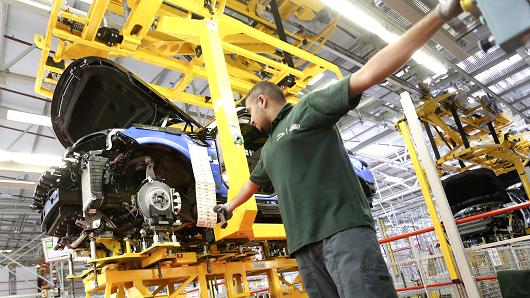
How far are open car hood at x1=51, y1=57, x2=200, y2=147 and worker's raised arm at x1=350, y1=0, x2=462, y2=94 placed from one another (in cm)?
280

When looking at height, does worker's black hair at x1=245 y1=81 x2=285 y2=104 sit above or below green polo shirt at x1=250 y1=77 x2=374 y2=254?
above

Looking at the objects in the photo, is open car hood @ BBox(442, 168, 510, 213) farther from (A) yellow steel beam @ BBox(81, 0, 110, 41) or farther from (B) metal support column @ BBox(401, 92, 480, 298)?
(A) yellow steel beam @ BBox(81, 0, 110, 41)

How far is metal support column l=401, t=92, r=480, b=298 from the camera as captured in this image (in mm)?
4115

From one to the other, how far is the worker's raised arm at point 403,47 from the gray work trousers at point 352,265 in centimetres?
63

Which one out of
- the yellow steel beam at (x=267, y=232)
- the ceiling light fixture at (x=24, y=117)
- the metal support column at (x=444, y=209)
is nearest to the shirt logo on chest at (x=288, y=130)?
the yellow steel beam at (x=267, y=232)

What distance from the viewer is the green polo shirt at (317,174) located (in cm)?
170

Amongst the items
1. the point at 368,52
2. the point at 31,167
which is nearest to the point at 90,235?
the point at 31,167

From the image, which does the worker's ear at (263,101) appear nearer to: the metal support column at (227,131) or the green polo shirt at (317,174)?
the green polo shirt at (317,174)

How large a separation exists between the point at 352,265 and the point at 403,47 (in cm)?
88

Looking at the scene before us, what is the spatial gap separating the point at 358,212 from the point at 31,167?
796cm

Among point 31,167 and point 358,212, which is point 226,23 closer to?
point 358,212

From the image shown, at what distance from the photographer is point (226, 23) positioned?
14.0ft

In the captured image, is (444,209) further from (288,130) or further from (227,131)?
(288,130)

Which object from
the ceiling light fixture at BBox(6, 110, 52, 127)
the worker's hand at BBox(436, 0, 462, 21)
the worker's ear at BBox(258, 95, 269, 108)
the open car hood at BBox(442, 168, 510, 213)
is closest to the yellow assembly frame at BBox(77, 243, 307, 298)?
the worker's ear at BBox(258, 95, 269, 108)
